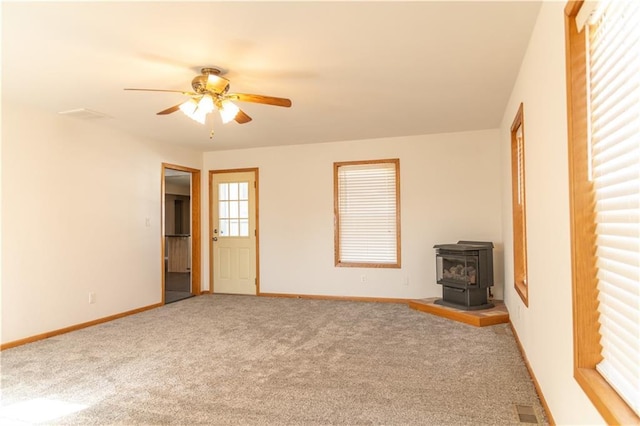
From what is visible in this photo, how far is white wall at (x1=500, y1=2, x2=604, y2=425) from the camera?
1816 mm

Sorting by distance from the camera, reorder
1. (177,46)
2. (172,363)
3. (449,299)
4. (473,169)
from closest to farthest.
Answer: (177,46) → (172,363) → (449,299) → (473,169)

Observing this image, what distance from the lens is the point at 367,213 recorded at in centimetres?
596

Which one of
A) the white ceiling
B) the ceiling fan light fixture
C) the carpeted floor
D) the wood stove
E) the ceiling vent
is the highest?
the white ceiling

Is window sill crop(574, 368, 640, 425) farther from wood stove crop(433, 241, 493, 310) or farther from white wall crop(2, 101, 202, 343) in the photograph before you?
white wall crop(2, 101, 202, 343)

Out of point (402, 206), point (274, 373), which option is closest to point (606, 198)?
point (274, 373)


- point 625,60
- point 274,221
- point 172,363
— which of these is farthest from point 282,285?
point 625,60

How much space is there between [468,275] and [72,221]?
4.59 metres

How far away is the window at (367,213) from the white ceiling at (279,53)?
1.49m

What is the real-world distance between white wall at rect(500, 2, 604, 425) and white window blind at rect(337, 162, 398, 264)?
9.46 ft

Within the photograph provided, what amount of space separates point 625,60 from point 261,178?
5.52m

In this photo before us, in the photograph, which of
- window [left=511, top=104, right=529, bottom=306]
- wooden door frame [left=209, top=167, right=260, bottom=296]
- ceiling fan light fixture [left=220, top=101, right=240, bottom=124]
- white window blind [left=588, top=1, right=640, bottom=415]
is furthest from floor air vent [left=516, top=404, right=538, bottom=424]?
wooden door frame [left=209, top=167, right=260, bottom=296]

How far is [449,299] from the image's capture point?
4.97 metres

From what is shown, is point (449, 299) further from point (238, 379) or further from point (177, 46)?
point (177, 46)

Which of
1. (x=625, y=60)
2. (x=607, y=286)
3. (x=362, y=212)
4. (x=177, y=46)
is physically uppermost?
(x=177, y=46)
